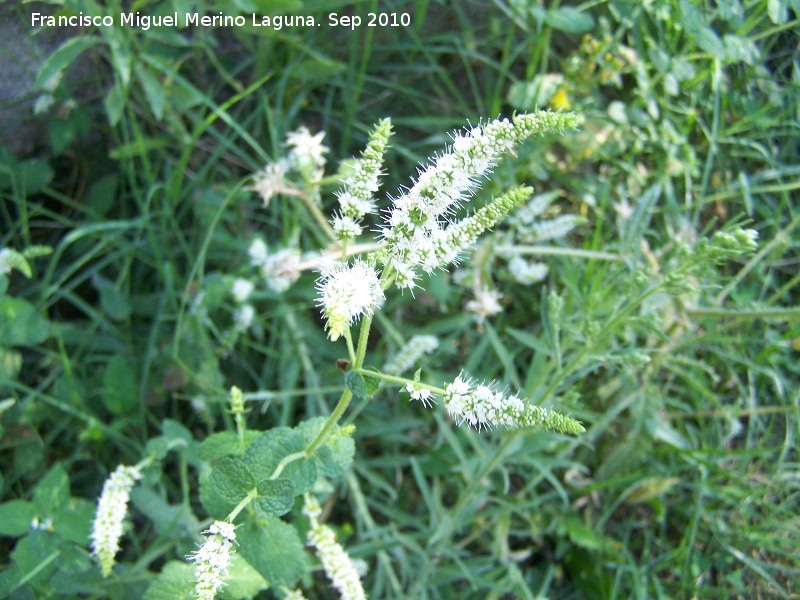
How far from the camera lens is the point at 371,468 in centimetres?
228

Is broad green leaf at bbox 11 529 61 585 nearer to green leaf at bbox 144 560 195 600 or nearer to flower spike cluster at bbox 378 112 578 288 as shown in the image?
green leaf at bbox 144 560 195 600

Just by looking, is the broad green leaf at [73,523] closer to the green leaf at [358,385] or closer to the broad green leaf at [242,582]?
the broad green leaf at [242,582]

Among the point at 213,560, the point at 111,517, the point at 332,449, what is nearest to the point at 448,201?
the point at 332,449

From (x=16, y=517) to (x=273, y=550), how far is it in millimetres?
789

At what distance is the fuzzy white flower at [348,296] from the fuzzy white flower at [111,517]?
0.79 m

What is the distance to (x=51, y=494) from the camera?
1785mm

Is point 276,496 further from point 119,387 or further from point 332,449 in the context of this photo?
point 119,387

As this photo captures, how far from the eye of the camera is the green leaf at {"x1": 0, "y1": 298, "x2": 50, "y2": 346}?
6.26 ft

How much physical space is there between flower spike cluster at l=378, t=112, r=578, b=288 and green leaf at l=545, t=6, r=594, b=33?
4.08 ft

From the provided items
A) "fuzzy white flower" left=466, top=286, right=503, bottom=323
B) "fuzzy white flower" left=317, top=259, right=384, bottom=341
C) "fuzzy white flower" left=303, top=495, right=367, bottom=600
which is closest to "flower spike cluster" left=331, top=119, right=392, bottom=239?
"fuzzy white flower" left=317, top=259, right=384, bottom=341

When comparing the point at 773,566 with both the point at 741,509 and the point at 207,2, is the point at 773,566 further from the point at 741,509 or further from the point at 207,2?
the point at 207,2

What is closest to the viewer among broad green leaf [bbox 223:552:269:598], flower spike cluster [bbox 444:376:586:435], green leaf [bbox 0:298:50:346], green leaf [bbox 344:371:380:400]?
flower spike cluster [bbox 444:376:586:435]

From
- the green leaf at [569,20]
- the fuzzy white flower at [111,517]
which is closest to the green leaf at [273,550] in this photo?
the fuzzy white flower at [111,517]

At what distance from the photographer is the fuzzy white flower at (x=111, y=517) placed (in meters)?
1.53
